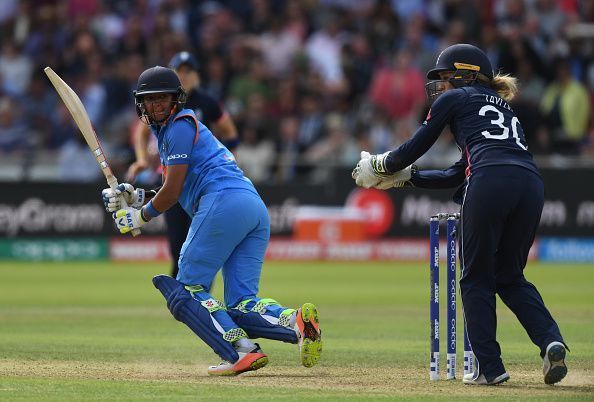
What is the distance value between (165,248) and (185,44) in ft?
11.9

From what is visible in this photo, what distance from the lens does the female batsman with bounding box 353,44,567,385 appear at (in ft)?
A: 22.0

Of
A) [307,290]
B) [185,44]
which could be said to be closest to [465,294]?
[307,290]

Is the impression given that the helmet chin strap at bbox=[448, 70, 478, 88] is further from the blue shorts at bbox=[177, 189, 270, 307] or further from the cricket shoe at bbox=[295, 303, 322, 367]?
the cricket shoe at bbox=[295, 303, 322, 367]

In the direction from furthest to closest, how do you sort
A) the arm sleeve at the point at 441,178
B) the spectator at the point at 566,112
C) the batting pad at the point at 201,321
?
the spectator at the point at 566,112, the arm sleeve at the point at 441,178, the batting pad at the point at 201,321

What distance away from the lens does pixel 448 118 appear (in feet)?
22.7

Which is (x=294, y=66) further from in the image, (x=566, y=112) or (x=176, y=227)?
(x=176, y=227)

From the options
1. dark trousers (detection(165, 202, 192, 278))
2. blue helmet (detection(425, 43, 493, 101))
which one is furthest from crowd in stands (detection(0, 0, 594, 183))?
blue helmet (detection(425, 43, 493, 101))

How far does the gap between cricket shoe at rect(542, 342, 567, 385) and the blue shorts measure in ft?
6.29

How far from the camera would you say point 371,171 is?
712cm

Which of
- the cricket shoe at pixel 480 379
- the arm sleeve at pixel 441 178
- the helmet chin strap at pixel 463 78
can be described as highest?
the helmet chin strap at pixel 463 78

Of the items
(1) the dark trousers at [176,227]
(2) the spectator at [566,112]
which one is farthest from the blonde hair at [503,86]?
(2) the spectator at [566,112]

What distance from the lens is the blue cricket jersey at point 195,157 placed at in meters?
7.22

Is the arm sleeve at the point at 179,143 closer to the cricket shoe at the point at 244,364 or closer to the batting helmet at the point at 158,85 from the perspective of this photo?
the batting helmet at the point at 158,85

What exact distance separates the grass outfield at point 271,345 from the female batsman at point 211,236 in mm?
259
